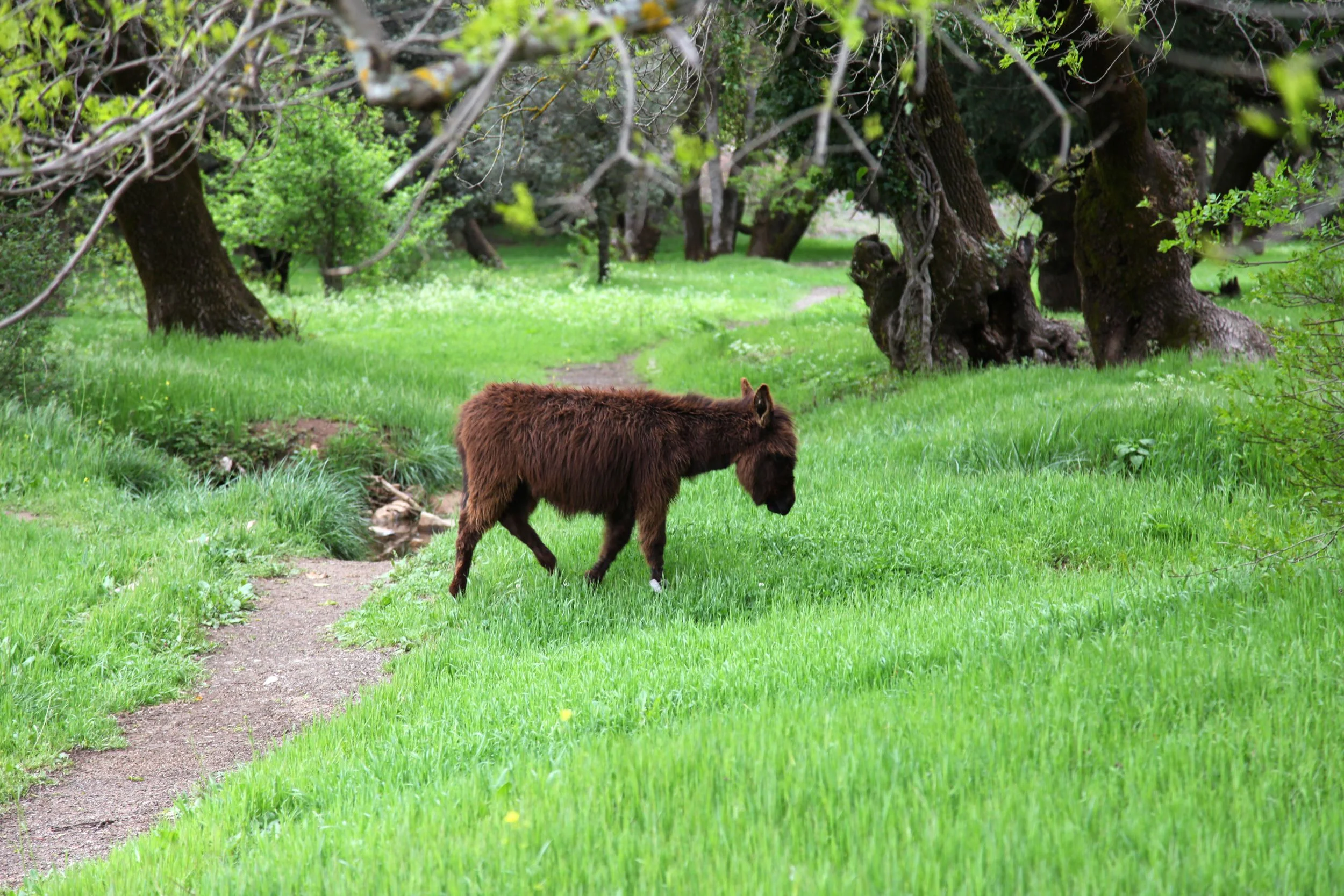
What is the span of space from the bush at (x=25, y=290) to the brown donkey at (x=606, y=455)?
616 cm

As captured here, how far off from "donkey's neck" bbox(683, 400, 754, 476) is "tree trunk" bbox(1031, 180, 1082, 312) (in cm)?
1386

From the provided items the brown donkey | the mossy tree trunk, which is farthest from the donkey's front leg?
the mossy tree trunk

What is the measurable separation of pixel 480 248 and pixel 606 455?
36.8 m

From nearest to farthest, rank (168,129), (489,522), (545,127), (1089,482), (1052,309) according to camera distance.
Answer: (168,129), (489,522), (1089,482), (1052,309), (545,127)

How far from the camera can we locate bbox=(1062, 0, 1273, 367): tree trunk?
1148cm

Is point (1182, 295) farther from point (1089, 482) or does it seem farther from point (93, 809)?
point (93, 809)

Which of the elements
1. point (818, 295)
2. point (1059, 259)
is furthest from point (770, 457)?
point (818, 295)

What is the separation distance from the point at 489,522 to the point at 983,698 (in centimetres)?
390

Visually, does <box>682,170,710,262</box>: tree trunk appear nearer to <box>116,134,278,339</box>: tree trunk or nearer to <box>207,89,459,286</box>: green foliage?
<box>207,89,459,286</box>: green foliage

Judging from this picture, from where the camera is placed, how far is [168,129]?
12.0 feet

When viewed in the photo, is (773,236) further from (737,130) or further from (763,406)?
(763,406)

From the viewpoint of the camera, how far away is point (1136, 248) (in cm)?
1160

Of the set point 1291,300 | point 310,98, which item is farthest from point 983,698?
point 310,98

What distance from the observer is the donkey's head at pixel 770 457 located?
23.6 ft
